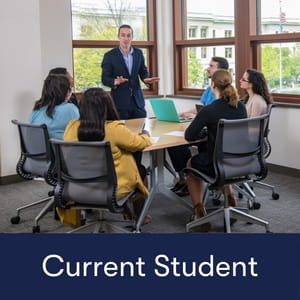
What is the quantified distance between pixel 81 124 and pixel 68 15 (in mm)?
3207

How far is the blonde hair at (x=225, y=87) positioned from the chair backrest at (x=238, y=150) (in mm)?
221

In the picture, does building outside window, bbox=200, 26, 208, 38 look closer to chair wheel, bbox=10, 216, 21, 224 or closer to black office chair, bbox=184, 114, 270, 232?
black office chair, bbox=184, 114, 270, 232

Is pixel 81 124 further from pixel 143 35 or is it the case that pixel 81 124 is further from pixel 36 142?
pixel 143 35

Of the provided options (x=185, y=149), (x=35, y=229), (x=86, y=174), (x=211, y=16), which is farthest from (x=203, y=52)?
(x=86, y=174)

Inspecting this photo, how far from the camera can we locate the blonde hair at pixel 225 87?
3578 millimetres

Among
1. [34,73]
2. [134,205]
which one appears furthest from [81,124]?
[34,73]

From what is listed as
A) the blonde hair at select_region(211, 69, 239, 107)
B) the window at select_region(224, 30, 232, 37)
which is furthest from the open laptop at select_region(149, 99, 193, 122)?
the window at select_region(224, 30, 232, 37)

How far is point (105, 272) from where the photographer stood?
235 centimetres

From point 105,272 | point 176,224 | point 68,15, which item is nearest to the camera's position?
point 105,272

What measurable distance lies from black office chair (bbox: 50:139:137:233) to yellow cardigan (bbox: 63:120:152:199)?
13 centimetres

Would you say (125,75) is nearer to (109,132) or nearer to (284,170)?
(284,170)

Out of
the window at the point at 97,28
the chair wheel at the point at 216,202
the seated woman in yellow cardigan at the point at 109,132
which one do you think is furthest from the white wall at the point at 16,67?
the seated woman in yellow cardigan at the point at 109,132

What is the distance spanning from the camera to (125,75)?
212 inches

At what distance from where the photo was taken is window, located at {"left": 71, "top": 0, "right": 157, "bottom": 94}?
651cm
